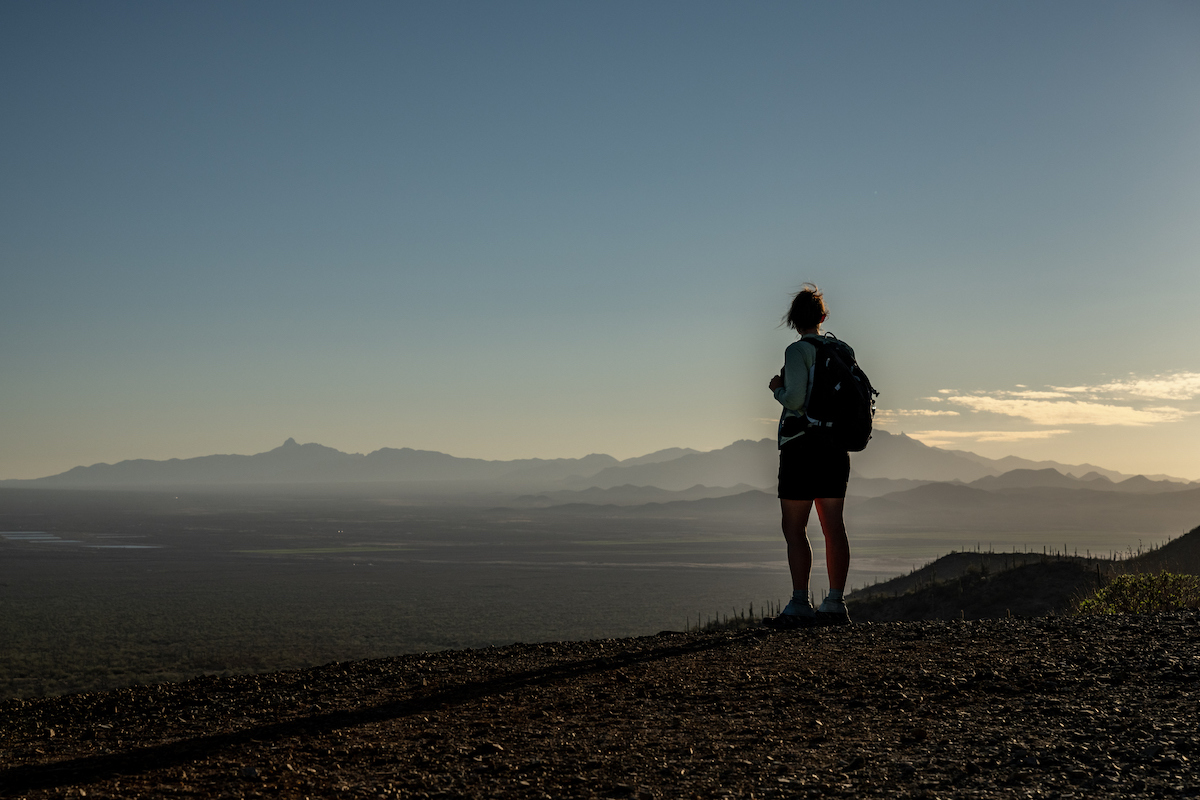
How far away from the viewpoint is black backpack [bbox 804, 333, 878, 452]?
5.44 metres

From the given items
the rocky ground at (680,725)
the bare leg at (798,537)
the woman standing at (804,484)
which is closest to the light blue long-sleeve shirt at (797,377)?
the woman standing at (804,484)

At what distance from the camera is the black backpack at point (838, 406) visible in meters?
5.44

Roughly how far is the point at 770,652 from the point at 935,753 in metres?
1.84

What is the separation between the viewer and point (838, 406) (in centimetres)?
546

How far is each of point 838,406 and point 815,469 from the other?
1.36 feet

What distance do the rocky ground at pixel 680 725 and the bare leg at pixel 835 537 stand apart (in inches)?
27.5

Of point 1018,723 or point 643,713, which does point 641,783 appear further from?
point 1018,723

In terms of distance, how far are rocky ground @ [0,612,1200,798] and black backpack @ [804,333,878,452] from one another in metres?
1.23

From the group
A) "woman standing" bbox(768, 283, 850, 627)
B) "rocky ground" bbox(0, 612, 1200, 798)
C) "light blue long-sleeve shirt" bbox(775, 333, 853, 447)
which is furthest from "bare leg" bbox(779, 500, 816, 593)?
"rocky ground" bbox(0, 612, 1200, 798)

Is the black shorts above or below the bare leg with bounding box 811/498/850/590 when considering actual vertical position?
above

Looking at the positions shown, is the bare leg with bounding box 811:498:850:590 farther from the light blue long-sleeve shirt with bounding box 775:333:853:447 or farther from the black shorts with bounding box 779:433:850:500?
the light blue long-sleeve shirt with bounding box 775:333:853:447

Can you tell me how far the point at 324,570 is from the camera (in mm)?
86188

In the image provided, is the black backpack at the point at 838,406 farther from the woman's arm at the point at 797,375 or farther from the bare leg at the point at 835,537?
the bare leg at the point at 835,537

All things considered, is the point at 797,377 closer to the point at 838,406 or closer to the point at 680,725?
the point at 838,406
